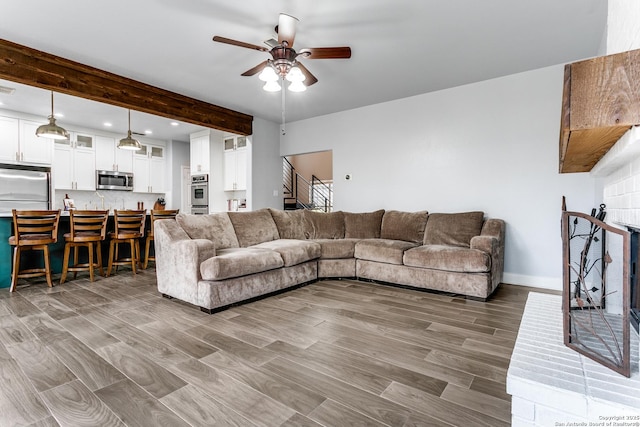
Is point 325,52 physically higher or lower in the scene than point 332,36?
lower

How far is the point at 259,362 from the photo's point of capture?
6.37 feet

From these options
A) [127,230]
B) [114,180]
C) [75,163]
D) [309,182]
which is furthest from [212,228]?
[309,182]

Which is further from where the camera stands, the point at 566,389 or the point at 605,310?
the point at 605,310

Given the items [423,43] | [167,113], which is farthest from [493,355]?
[167,113]

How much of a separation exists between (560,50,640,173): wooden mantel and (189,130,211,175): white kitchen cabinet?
21.7 ft

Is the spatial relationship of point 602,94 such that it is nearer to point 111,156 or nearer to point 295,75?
point 295,75

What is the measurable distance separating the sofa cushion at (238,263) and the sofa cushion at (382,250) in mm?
1160

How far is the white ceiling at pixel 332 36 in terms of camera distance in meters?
2.62

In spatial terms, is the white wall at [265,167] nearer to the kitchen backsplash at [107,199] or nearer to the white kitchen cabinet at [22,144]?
the kitchen backsplash at [107,199]

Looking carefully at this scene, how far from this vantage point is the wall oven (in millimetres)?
6852

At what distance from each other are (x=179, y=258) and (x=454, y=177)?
3.66m

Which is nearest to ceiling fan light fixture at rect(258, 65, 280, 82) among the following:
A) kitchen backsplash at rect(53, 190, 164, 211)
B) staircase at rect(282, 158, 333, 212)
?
kitchen backsplash at rect(53, 190, 164, 211)

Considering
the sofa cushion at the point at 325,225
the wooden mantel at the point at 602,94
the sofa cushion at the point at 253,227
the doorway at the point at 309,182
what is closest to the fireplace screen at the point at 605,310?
the wooden mantel at the point at 602,94

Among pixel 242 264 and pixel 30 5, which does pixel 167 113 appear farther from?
pixel 242 264
